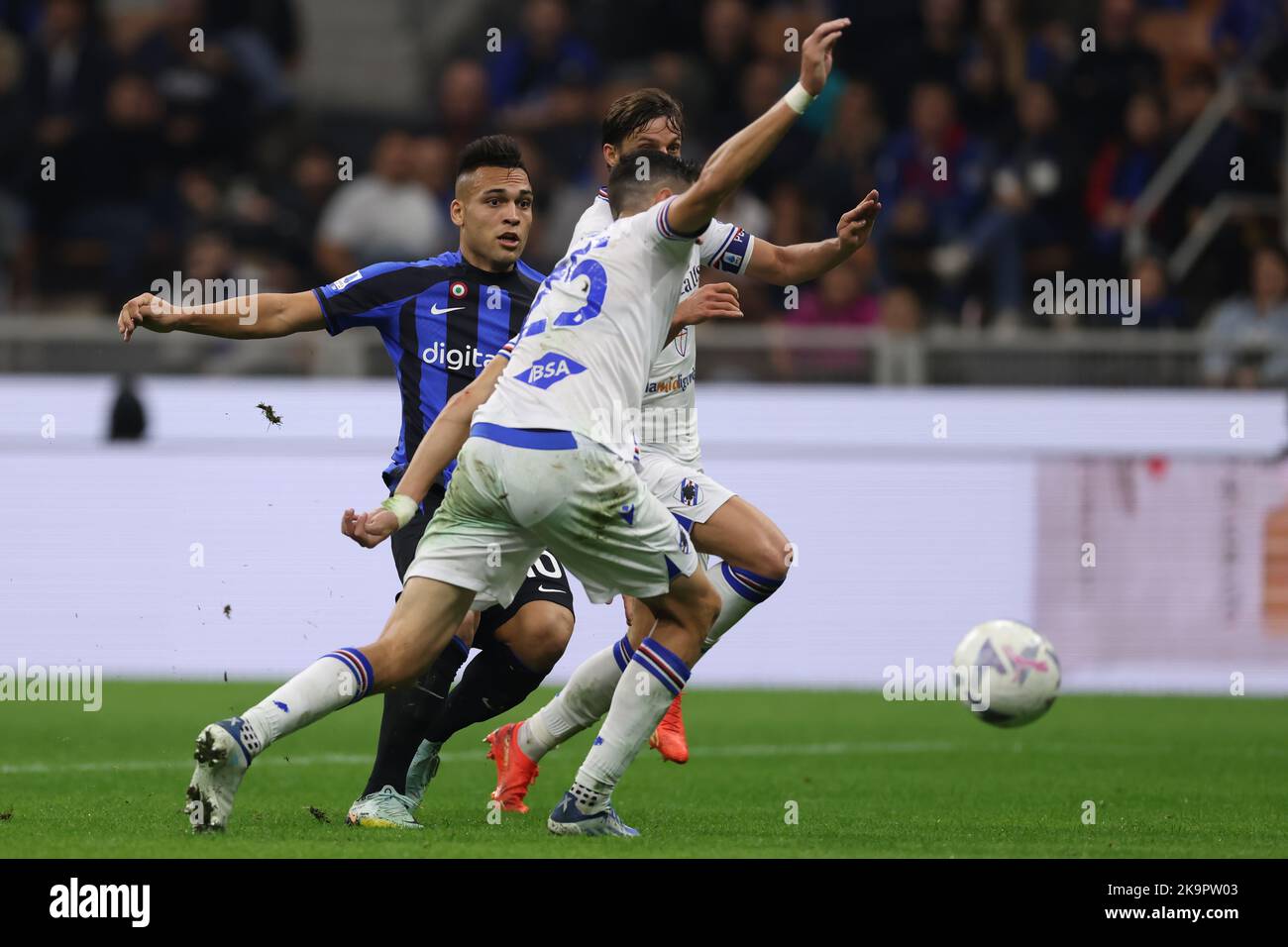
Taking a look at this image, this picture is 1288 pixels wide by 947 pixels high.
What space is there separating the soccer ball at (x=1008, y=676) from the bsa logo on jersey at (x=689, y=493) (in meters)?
1.32

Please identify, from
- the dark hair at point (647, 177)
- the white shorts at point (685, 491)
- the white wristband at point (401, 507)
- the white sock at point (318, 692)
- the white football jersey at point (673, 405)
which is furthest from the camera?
the white football jersey at point (673, 405)

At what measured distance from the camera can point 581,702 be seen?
23.6 feet

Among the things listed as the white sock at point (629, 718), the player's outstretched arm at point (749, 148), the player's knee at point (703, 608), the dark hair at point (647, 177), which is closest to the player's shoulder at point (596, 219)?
the dark hair at point (647, 177)

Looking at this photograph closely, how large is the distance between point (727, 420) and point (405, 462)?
6577 mm

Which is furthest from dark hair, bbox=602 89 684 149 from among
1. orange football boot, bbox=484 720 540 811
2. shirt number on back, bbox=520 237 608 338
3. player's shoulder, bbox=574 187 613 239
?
orange football boot, bbox=484 720 540 811

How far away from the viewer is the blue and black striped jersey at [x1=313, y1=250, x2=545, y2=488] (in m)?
7.25

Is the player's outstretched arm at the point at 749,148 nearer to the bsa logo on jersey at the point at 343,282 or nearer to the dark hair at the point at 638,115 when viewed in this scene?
the bsa logo on jersey at the point at 343,282

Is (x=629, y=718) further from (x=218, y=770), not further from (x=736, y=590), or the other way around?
(x=736, y=590)

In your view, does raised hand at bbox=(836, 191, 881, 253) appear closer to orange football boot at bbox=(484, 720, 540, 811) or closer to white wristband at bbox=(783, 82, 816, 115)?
white wristband at bbox=(783, 82, 816, 115)

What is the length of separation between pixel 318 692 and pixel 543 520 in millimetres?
833

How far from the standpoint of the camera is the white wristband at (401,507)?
6199 mm

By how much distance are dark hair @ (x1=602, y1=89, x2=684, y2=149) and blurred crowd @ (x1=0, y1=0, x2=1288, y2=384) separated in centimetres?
728

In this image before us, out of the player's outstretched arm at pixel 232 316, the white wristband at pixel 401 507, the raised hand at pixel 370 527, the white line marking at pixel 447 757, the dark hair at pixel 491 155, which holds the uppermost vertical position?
the dark hair at pixel 491 155

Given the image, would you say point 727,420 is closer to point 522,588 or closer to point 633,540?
point 522,588
